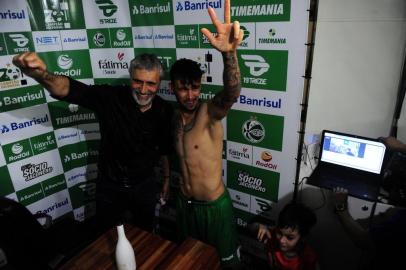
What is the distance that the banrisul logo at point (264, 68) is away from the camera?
204cm

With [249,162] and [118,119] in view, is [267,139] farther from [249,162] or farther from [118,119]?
[118,119]

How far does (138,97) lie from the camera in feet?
6.72

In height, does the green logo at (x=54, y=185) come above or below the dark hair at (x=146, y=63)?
below

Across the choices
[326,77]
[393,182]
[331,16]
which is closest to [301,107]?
[326,77]

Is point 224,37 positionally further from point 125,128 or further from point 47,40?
point 47,40

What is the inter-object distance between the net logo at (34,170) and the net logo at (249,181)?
1.77m

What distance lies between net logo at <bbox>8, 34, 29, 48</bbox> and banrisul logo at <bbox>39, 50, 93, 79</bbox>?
150 millimetres

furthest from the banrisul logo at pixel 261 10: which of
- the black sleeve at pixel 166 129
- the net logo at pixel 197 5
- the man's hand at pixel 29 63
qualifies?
the man's hand at pixel 29 63

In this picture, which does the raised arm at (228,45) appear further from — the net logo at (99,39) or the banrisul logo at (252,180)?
the net logo at (99,39)

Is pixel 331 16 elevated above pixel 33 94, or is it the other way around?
pixel 331 16

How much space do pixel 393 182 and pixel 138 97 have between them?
1.75 m

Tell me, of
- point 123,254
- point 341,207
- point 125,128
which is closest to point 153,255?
point 123,254

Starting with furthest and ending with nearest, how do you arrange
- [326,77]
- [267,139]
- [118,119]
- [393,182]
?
[267,139]
[118,119]
[326,77]
[393,182]

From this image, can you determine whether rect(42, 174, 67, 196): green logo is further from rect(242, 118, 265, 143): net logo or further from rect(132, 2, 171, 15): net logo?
rect(242, 118, 265, 143): net logo
